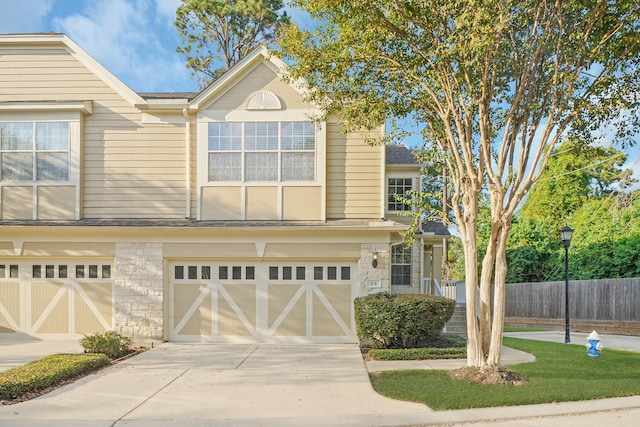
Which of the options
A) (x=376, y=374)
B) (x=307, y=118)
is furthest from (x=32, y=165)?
(x=376, y=374)

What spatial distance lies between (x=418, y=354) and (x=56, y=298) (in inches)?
352

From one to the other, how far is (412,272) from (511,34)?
358 inches

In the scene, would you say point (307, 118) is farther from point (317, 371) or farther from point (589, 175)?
point (589, 175)

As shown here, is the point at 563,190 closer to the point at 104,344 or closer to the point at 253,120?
the point at 253,120

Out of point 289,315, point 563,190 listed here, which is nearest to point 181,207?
point 289,315

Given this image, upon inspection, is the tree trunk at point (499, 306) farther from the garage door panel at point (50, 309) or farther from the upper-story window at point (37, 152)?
the upper-story window at point (37, 152)

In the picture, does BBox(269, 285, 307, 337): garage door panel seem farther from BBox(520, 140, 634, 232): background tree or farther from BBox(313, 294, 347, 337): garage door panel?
BBox(520, 140, 634, 232): background tree

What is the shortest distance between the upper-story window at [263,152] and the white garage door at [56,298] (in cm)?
383

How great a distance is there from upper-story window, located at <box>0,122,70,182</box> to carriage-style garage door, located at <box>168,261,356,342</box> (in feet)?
12.5

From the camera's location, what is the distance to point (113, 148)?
13.5 m

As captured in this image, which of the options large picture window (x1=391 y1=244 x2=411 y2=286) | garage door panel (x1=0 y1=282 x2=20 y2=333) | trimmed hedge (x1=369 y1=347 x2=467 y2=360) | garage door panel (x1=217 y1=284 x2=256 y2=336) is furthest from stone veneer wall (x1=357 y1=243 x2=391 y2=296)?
garage door panel (x1=0 y1=282 x2=20 y2=333)

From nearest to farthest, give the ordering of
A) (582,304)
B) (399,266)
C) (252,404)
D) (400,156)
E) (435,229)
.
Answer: (252,404) < (400,156) < (399,266) < (435,229) < (582,304)

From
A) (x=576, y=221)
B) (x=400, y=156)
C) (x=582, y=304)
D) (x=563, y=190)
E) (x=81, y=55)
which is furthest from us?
(x=563, y=190)

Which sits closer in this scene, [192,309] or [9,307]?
[192,309]
